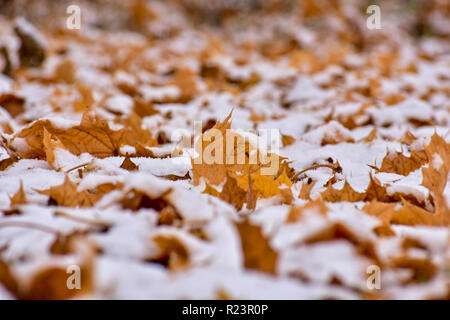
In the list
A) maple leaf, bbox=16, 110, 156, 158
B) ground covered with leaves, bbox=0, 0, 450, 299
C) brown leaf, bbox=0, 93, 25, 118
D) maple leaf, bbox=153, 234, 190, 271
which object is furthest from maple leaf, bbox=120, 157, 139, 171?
brown leaf, bbox=0, 93, 25, 118

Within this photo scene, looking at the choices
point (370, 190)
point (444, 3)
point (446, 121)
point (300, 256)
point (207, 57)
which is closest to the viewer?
point (300, 256)

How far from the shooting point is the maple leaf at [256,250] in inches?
25.3

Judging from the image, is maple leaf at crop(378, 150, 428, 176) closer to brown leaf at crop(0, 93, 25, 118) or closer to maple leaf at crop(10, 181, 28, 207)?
maple leaf at crop(10, 181, 28, 207)

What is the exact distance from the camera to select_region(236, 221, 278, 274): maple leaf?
64 centimetres

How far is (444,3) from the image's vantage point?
4770 mm

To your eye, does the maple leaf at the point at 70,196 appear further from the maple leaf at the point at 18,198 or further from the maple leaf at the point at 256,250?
the maple leaf at the point at 256,250

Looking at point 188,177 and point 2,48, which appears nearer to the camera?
point 188,177

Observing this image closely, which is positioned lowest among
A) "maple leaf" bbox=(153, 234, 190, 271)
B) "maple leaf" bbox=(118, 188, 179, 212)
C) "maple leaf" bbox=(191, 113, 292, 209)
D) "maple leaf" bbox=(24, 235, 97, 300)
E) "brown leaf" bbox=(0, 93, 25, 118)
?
"maple leaf" bbox=(24, 235, 97, 300)

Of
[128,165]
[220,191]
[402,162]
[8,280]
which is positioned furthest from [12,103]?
[402,162]

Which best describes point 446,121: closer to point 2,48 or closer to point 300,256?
point 300,256

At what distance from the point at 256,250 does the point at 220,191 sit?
1.12ft

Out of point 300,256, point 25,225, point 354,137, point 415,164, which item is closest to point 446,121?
point 354,137

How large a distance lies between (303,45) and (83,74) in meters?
2.18

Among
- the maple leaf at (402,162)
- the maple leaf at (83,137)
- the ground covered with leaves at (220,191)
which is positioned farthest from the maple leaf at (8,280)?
the maple leaf at (402,162)
